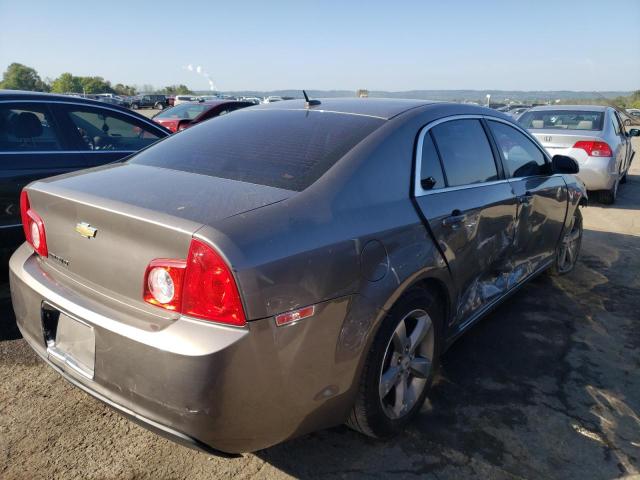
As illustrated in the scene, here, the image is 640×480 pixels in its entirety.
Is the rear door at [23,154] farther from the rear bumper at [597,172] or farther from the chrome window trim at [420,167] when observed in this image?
the rear bumper at [597,172]

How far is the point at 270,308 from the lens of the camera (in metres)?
1.67

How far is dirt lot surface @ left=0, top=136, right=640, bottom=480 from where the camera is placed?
2.20 m

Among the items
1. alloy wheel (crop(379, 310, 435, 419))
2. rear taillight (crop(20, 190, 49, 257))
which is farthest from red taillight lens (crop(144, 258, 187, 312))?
alloy wheel (crop(379, 310, 435, 419))

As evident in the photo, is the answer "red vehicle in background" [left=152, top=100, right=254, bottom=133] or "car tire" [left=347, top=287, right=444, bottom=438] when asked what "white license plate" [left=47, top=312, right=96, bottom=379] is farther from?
"red vehicle in background" [left=152, top=100, right=254, bottom=133]

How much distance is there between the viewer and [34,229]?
7.75ft

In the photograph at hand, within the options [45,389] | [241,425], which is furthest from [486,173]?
[45,389]

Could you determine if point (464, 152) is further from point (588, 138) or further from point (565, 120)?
point (565, 120)

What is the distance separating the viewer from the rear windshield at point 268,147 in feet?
7.16

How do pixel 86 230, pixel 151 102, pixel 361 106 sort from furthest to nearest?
pixel 151 102
pixel 361 106
pixel 86 230

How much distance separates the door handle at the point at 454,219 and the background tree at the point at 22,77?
340 ft

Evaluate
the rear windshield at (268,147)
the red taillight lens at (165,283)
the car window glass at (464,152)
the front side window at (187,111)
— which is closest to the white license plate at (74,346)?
the red taillight lens at (165,283)

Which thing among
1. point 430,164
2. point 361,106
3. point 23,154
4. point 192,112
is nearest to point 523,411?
point 430,164

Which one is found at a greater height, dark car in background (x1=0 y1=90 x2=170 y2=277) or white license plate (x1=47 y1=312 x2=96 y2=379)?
dark car in background (x1=0 y1=90 x2=170 y2=277)

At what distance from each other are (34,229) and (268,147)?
46.5 inches
